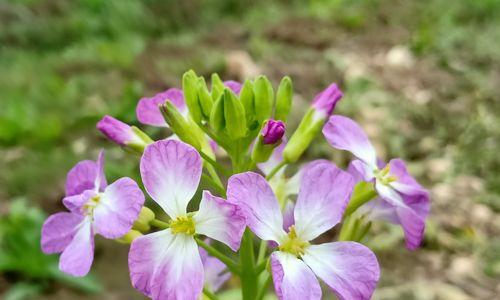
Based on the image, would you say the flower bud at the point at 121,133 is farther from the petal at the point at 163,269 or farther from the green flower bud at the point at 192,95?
the petal at the point at 163,269

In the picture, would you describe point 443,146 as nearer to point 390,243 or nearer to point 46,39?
point 390,243

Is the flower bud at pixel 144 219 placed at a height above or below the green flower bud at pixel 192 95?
below

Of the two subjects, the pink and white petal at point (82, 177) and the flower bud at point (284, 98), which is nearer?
the pink and white petal at point (82, 177)

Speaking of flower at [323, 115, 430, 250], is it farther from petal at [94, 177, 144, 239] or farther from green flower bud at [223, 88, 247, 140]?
petal at [94, 177, 144, 239]

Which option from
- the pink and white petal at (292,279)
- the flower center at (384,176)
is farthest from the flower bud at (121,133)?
the flower center at (384,176)

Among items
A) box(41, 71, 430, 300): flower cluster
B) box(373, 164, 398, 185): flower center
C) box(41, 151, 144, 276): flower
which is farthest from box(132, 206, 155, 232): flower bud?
box(373, 164, 398, 185): flower center

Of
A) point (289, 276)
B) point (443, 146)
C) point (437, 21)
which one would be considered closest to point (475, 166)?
point (443, 146)
